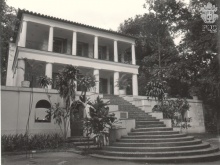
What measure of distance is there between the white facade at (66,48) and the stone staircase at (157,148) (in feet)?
26.4

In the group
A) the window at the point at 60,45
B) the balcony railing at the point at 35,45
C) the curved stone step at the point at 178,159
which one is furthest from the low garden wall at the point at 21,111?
the balcony railing at the point at 35,45

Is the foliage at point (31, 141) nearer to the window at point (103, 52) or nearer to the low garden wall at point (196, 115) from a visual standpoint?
the window at point (103, 52)

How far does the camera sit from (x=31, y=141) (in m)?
12.6

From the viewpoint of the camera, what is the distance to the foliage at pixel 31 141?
39.1ft

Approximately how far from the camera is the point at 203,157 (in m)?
9.11

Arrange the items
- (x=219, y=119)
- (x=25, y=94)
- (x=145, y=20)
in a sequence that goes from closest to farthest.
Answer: (x=25, y=94) < (x=219, y=119) < (x=145, y=20)

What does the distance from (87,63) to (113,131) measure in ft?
31.6

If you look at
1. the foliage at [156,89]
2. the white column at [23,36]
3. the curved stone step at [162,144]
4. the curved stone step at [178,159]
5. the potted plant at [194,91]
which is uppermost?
the white column at [23,36]

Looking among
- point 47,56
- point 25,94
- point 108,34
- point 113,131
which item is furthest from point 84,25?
point 113,131

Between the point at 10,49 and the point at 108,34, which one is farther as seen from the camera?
the point at 10,49

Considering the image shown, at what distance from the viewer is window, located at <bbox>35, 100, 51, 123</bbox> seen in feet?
47.1

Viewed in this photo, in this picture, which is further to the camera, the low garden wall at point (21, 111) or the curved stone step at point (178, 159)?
the low garden wall at point (21, 111)

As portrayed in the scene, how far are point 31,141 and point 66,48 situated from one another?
11342 millimetres

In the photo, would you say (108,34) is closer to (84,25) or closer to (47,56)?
(84,25)
